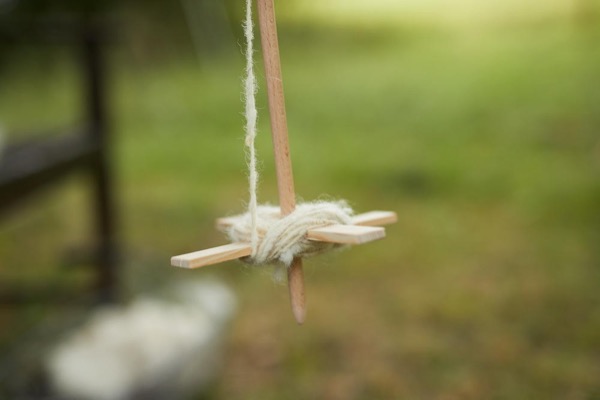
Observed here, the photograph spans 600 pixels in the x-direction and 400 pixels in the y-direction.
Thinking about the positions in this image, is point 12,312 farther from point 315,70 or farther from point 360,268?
point 315,70

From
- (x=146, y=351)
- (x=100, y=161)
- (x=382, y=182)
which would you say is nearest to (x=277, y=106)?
(x=146, y=351)

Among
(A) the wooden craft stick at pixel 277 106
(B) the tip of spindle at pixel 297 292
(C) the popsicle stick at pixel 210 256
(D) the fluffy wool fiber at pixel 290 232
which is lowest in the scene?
(B) the tip of spindle at pixel 297 292

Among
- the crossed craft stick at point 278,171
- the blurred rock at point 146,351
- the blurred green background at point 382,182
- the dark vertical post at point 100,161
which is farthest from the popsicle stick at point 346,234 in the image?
the dark vertical post at point 100,161

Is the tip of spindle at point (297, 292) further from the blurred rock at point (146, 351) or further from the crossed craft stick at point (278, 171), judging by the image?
the blurred rock at point (146, 351)

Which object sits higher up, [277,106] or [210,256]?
[277,106]

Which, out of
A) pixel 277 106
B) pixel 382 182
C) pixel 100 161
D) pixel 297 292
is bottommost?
pixel 297 292

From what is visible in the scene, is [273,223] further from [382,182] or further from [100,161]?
[382,182]

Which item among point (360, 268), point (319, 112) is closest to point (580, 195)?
point (360, 268)
